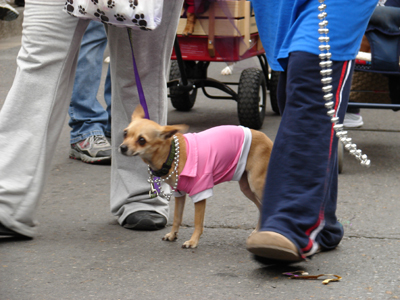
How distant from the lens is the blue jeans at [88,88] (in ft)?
14.3

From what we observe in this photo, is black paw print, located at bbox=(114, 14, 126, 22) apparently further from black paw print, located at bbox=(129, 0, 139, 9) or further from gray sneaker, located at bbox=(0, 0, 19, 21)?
gray sneaker, located at bbox=(0, 0, 19, 21)

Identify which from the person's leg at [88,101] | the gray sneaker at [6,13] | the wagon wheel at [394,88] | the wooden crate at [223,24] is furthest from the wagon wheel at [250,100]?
the gray sneaker at [6,13]

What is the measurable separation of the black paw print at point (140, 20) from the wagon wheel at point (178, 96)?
10.1 feet

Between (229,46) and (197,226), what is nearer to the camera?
(197,226)

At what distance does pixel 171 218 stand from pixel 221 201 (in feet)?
1.37

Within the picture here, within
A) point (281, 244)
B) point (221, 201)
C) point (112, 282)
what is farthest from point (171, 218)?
point (281, 244)

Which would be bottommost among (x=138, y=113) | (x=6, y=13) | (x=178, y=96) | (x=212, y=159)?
(x=178, y=96)

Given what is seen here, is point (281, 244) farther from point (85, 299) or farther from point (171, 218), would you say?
point (171, 218)

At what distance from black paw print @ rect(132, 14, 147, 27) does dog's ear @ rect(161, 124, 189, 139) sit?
0.44m

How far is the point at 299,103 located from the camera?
2.22 metres

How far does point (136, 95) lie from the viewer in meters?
2.91

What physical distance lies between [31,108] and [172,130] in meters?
0.60

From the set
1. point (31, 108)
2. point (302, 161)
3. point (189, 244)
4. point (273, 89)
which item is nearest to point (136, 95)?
point (31, 108)

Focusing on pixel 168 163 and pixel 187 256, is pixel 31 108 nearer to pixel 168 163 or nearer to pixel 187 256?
pixel 168 163
